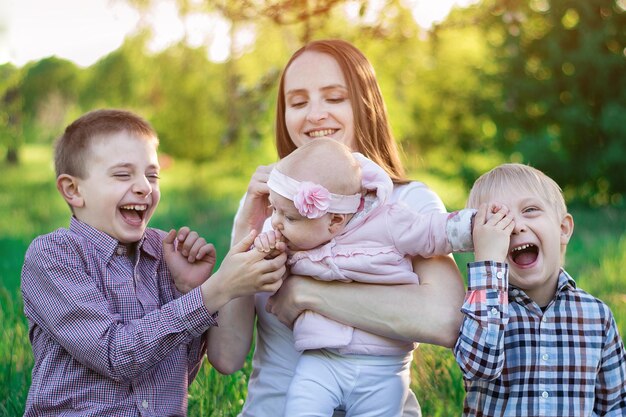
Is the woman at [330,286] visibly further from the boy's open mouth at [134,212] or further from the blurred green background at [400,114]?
the blurred green background at [400,114]

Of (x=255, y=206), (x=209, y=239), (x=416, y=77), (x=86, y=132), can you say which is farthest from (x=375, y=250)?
(x=416, y=77)

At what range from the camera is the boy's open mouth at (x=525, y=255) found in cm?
257

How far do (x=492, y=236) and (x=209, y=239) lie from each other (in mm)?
5752

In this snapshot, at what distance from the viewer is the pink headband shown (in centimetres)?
235

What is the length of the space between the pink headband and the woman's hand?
0.32m

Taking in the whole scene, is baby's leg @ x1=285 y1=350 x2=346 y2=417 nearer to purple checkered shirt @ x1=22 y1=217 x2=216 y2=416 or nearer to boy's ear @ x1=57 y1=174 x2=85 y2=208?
purple checkered shirt @ x1=22 y1=217 x2=216 y2=416

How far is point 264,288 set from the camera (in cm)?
247

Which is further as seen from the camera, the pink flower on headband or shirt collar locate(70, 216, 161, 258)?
shirt collar locate(70, 216, 161, 258)

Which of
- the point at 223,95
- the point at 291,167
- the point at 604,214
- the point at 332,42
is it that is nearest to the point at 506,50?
the point at 604,214

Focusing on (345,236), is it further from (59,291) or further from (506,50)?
(506,50)

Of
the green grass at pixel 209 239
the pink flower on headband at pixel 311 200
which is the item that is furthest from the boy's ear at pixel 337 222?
the green grass at pixel 209 239

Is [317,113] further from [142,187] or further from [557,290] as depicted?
[557,290]

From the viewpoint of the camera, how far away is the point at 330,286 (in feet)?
8.29

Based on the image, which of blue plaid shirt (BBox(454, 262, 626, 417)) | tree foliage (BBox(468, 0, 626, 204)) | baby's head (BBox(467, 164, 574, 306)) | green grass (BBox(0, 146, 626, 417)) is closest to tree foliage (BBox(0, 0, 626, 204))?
tree foliage (BBox(468, 0, 626, 204))
